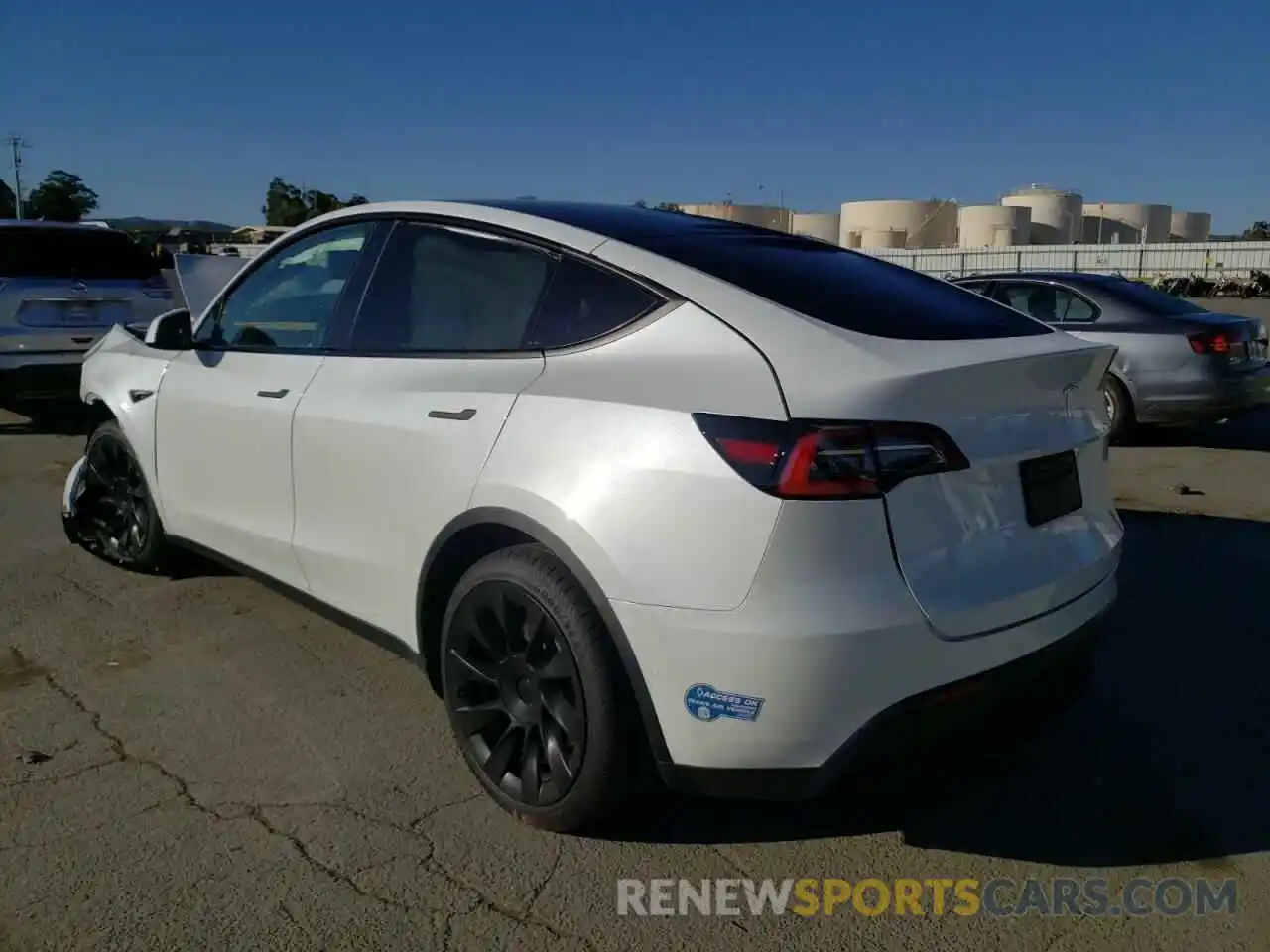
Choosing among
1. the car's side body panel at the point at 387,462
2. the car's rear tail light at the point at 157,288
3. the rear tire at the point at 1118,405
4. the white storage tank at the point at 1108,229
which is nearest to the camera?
the car's side body panel at the point at 387,462

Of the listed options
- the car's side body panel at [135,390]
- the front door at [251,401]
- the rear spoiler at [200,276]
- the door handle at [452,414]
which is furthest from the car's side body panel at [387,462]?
the rear spoiler at [200,276]

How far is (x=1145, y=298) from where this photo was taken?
29.8 ft

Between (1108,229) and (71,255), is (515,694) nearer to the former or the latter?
(71,255)

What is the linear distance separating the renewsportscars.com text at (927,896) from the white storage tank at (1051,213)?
9119cm

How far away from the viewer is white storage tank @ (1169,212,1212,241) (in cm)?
10101

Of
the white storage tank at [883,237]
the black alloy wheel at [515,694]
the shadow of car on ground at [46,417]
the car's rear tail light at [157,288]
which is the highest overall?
the white storage tank at [883,237]

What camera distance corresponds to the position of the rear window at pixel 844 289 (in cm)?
278

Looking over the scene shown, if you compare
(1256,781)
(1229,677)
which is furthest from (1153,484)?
(1256,781)

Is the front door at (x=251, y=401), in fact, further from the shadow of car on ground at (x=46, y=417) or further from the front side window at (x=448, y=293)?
the shadow of car on ground at (x=46, y=417)

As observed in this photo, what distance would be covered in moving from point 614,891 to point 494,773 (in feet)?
1.62

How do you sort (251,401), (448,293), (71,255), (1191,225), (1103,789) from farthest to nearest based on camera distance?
(1191,225)
(71,255)
(251,401)
(448,293)
(1103,789)

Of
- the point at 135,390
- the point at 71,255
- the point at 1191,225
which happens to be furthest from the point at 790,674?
the point at 1191,225

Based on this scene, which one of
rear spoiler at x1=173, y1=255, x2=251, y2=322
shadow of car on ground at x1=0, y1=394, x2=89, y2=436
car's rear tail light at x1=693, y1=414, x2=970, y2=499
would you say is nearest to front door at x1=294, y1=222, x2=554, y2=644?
car's rear tail light at x1=693, y1=414, x2=970, y2=499

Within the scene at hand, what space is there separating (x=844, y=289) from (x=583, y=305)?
73 cm
